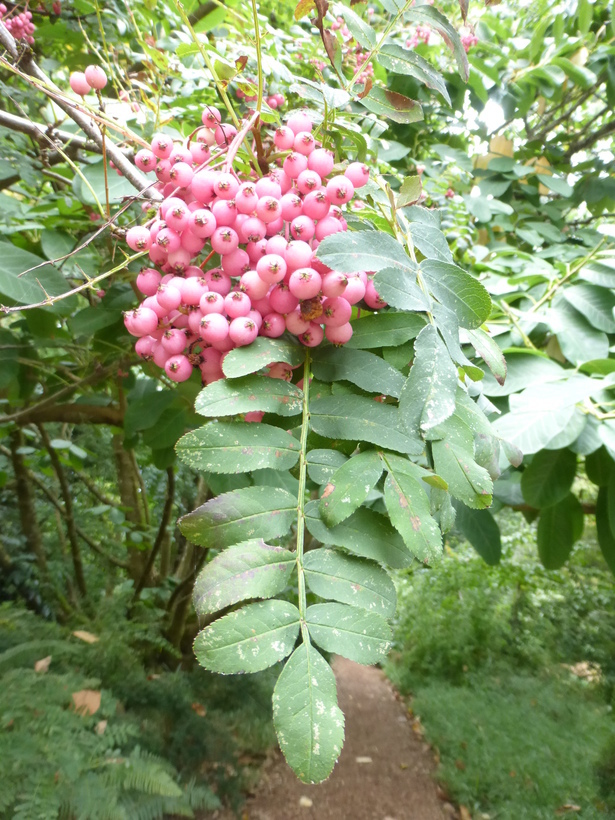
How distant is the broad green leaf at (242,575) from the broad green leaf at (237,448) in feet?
0.18

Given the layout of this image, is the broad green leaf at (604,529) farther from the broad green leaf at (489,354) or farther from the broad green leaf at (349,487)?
the broad green leaf at (349,487)

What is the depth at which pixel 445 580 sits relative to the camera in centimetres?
459

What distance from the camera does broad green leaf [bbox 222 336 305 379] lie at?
0.35 m

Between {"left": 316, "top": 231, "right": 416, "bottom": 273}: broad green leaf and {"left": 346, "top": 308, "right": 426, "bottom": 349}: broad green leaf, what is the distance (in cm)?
4

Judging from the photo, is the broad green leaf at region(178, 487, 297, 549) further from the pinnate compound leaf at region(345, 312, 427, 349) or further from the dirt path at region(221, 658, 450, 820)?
the dirt path at region(221, 658, 450, 820)

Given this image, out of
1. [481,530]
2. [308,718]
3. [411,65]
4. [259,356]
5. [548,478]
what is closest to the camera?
[308,718]

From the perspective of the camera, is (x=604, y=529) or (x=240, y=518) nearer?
(x=240, y=518)

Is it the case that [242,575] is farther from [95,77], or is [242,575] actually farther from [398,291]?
[95,77]

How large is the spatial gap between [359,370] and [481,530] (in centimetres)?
94

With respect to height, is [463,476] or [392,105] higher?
[392,105]

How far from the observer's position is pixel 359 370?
387mm

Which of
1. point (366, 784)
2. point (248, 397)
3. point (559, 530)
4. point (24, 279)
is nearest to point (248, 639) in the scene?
point (248, 397)

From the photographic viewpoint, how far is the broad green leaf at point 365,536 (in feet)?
1.09

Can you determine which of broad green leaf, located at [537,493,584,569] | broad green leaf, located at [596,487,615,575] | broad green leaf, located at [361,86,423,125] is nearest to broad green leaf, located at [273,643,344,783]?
broad green leaf, located at [361,86,423,125]
